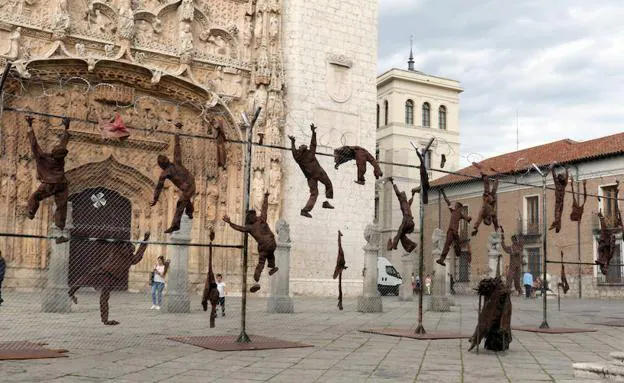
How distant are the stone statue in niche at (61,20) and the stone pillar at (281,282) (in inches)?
417

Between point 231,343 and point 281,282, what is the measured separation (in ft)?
28.0

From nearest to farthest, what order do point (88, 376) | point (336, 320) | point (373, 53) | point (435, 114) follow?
point (88, 376) → point (336, 320) → point (373, 53) → point (435, 114)

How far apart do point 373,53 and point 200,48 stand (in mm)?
7931

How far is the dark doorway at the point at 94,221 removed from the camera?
20216 mm

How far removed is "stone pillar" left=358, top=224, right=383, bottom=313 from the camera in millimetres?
20250

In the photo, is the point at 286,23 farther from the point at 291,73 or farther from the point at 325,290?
the point at 325,290

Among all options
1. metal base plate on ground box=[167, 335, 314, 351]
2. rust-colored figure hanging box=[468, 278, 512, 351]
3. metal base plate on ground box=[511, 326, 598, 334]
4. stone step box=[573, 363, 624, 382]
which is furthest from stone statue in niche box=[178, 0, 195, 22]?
stone step box=[573, 363, 624, 382]

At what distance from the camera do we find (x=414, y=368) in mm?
8977

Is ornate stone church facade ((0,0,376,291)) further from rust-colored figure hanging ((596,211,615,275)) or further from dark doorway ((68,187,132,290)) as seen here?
rust-colored figure hanging ((596,211,615,275))

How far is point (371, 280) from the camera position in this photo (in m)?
20.5

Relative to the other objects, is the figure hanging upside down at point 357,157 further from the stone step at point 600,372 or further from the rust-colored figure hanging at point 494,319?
the stone step at point 600,372

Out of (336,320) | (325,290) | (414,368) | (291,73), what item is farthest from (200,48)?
(414,368)

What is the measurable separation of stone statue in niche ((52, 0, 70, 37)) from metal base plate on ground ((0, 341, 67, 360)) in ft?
50.4

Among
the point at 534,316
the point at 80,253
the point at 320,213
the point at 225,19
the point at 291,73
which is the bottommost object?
the point at 534,316
